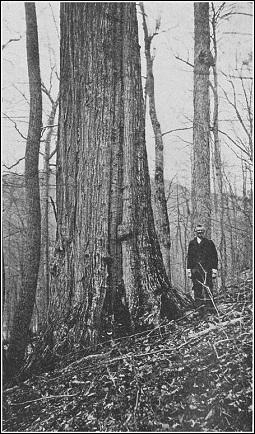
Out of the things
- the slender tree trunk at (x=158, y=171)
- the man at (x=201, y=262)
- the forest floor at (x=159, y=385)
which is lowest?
the forest floor at (x=159, y=385)

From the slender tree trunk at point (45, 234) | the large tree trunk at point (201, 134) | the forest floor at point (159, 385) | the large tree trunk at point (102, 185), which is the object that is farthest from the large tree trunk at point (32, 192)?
the slender tree trunk at point (45, 234)

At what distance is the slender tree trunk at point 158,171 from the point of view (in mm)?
10242

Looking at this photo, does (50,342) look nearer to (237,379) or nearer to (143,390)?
(143,390)

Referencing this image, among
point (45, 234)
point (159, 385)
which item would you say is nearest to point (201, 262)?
point (159, 385)

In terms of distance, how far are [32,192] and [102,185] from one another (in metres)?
2.39

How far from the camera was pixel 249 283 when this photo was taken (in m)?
4.02

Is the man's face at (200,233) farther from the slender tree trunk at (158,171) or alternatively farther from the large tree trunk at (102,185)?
the slender tree trunk at (158,171)

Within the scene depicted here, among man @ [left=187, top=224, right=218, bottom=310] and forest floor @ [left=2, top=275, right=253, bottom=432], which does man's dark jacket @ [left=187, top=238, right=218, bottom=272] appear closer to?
man @ [left=187, top=224, right=218, bottom=310]

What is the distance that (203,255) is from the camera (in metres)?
5.64

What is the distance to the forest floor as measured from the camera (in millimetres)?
3232

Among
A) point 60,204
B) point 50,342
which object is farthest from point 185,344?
point 60,204

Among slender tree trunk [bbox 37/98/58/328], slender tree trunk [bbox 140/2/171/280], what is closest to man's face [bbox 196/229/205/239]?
slender tree trunk [bbox 140/2/171/280]

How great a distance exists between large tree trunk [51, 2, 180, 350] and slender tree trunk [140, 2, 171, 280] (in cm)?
520

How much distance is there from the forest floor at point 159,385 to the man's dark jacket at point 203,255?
1064 millimetres
